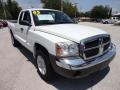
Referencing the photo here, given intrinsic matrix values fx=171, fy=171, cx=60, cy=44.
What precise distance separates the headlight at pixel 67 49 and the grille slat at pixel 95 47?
0.20 metres

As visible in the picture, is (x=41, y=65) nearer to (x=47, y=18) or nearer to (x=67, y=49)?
(x=67, y=49)

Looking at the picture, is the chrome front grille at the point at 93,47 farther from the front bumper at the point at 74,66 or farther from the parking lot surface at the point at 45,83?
the parking lot surface at the point at 45,83

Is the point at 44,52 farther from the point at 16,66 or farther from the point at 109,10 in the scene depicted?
the point at 109,10

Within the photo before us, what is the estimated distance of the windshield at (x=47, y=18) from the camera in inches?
210

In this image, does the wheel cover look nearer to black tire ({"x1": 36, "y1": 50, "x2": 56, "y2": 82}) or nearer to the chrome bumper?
black tire ({"x1": 36, "y1": 50, "x2": 56, "y2": 82})

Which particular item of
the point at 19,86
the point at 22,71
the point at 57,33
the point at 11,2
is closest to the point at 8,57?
the point at 22,71

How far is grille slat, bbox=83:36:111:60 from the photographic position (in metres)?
3.76

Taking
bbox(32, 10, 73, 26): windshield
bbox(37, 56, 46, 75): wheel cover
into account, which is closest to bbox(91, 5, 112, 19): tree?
bbox(32, 10, 73, 26): windshield

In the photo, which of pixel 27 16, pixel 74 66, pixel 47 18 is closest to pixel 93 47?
pixel 74 66

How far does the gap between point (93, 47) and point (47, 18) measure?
7.37ft

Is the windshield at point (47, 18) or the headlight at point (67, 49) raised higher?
the windshield at point (47, 18)

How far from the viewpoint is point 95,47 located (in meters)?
3.93

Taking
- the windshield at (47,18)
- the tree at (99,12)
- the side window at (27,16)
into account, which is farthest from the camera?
the tree at (99,12)

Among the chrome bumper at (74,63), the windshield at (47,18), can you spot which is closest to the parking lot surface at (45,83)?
the chrome bumper at (74,63)
